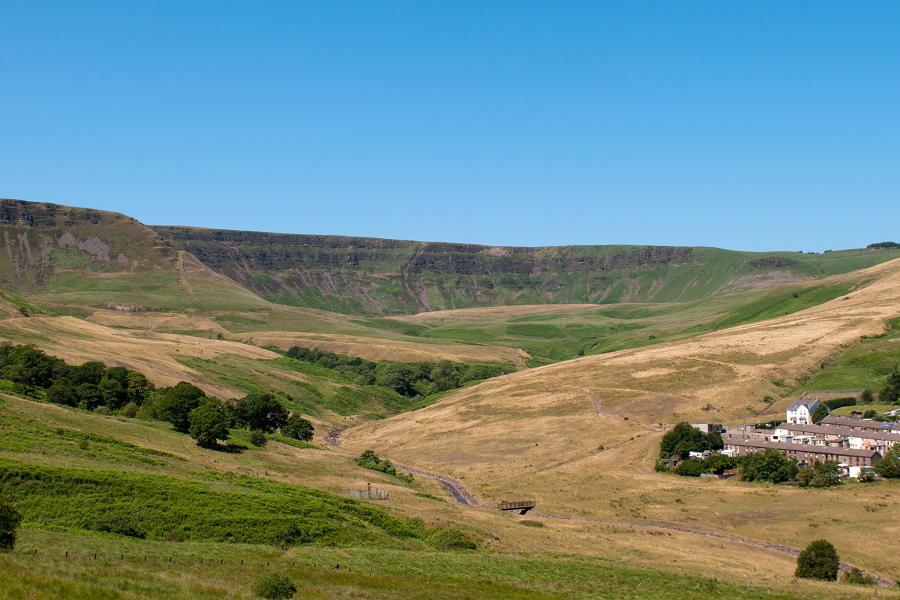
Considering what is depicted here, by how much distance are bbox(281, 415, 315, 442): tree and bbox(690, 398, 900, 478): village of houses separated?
49.3 meters

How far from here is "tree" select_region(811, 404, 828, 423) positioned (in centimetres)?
11517

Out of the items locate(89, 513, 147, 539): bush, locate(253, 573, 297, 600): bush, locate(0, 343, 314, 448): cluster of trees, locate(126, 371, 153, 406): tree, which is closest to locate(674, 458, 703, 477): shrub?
locate(0, 343, 314, 448): cluster of trees

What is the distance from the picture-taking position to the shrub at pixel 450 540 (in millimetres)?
57500

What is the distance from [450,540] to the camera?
57.9 m

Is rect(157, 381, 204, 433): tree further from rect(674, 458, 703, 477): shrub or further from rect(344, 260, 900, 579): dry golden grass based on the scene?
rect(674, 458, 703, 477): shrub

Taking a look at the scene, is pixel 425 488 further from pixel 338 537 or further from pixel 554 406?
pixel 554 406

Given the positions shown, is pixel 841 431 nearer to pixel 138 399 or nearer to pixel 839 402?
pixel 839 402

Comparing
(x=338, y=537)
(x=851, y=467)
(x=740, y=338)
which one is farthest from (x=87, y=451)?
(x=740, y=338)

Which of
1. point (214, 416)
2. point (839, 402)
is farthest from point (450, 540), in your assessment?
point (839, 402)

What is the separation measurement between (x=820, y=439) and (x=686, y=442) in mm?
15678

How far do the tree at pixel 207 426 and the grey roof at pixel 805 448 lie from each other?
59275 mm

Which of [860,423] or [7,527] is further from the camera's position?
[860,423]

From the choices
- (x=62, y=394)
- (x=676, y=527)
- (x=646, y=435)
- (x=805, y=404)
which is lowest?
(x=676, y=527)

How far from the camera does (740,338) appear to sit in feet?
576
